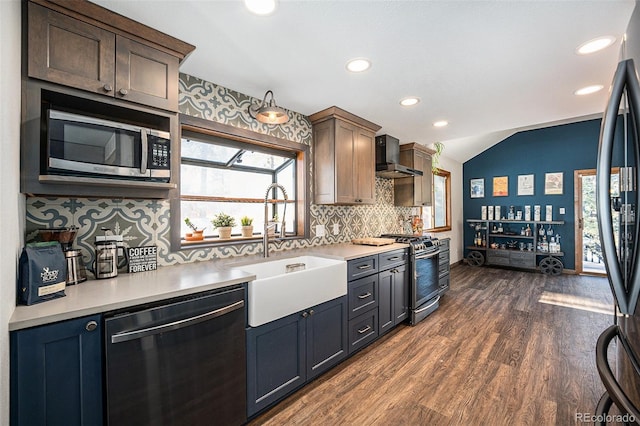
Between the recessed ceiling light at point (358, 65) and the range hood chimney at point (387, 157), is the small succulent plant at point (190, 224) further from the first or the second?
the range hood chimney at point (387, 157)

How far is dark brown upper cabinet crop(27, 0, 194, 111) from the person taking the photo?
1301 mm

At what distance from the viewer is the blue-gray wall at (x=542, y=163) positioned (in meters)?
5.63

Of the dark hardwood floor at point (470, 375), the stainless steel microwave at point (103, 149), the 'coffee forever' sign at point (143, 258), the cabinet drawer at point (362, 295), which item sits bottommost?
the dark hardwood floor at point (470, 375)

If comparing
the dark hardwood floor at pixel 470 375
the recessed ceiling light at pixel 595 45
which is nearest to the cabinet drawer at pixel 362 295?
the dark hardwood floor at pixel 470 375

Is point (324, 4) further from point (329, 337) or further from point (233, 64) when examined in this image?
point (329, 337)

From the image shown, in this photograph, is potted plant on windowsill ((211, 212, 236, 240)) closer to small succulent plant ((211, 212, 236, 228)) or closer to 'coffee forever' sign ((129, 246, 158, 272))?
small succulent plant ((211, 212, 236, 228))

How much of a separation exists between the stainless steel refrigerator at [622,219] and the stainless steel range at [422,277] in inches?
94.1

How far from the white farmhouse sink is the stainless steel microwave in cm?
91

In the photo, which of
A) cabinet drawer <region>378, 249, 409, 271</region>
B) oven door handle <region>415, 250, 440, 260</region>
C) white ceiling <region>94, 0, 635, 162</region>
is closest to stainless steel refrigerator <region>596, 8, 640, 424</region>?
white ceiling <region>94, 0, 635, 162</region>

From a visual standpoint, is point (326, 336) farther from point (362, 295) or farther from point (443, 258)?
point (443, 258)

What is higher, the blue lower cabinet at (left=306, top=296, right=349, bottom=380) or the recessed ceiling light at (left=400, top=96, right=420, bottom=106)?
the recessed ceiling light at (left=400, top=96, right=420, bottom=106)

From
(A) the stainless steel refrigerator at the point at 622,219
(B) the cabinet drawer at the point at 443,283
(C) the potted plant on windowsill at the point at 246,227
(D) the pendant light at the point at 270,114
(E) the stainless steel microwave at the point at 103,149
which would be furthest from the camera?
(B) the cabinet drawer at the point at 443,283

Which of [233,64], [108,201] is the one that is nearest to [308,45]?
[233,64]

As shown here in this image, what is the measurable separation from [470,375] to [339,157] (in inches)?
89.0
